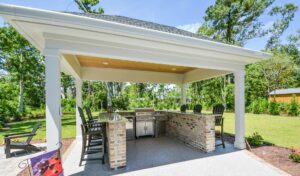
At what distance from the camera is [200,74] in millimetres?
7191

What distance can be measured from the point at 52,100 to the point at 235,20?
68.3 feet

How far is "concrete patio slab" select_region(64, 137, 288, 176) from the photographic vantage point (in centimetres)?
362

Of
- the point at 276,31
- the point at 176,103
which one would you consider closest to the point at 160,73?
the point at 176,103

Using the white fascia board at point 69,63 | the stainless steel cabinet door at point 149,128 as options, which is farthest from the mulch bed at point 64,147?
the stainless steel cabinet door at point 149,128

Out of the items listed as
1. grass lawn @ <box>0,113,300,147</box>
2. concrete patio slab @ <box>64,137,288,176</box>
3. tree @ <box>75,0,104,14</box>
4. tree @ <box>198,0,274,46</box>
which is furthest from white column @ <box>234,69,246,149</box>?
tree @ <box>198,0,274,46</box>

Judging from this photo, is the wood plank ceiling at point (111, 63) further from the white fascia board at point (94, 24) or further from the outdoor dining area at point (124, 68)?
the white fascia board at point (94, 24)

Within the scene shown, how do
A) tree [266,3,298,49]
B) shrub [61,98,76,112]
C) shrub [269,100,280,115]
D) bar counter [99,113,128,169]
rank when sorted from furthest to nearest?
shrub [61,98,76,112] < tree [266,3,298,49] < shrub [269,100,280,115] < bar counter [99,113,128,169]

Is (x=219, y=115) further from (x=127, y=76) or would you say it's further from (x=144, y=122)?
(x=127, y=76)

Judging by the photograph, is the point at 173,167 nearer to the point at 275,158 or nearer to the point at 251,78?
the point at 275,158

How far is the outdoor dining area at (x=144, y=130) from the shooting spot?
12.6 feet

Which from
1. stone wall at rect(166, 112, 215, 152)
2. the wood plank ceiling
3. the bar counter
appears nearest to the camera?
the bar counter

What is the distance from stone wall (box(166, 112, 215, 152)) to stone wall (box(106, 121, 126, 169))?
2571 mm

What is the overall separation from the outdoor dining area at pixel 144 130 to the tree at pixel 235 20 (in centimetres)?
1589

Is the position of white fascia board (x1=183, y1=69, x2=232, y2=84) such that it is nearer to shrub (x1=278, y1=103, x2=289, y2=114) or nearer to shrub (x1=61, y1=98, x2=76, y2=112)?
shrub (x1=278, y1=103, x2=289, y2=114)
